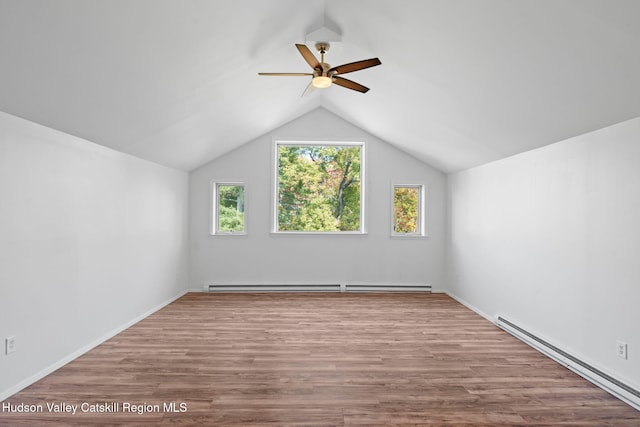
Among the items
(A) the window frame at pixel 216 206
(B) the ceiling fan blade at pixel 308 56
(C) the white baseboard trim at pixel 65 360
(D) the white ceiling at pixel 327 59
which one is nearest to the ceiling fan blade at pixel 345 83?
(B) the ceiling fan blade at pixel 308 56

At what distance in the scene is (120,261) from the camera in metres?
3.99

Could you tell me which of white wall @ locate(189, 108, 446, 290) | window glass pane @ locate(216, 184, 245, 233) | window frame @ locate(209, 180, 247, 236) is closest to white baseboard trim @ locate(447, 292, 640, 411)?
white wall @ locate(189, 108, 446, 290)

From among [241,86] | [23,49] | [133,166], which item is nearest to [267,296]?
[133,166]

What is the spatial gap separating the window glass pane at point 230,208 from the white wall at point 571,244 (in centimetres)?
369

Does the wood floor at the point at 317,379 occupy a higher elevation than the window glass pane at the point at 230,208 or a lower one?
lower

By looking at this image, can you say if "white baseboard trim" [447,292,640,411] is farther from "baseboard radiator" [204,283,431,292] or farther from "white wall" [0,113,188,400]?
"white wall" [0,113,188,400]

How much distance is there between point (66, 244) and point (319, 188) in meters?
4.05

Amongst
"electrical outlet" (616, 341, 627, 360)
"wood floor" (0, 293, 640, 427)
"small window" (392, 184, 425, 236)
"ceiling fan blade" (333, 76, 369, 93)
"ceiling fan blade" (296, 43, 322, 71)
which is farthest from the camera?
"small window" (392, 184, 425, 236)

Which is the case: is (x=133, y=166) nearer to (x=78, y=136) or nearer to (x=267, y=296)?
(x=78, y=136)

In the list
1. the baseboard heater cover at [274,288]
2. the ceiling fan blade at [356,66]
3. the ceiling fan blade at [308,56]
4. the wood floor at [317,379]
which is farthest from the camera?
the baseboard heater cover at [274,288]

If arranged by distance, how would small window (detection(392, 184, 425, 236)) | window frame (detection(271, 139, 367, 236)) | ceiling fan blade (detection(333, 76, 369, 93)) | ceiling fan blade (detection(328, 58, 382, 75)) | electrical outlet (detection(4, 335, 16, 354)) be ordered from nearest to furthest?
electrical outlet (detection(4, 335, 16, 354))
ceiling fan blade (detection(328, 58, 382, 75))
ceiling fan blade (detection(333, 76, 369, 93))
window frame (detection(271, 139, 367, 236))
small window (detection(392, 184, 425, 236))

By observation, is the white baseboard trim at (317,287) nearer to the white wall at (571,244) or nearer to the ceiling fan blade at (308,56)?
the white wall at (571,244)

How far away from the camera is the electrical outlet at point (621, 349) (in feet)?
8.63

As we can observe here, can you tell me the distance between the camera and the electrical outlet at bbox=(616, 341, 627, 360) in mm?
2629
